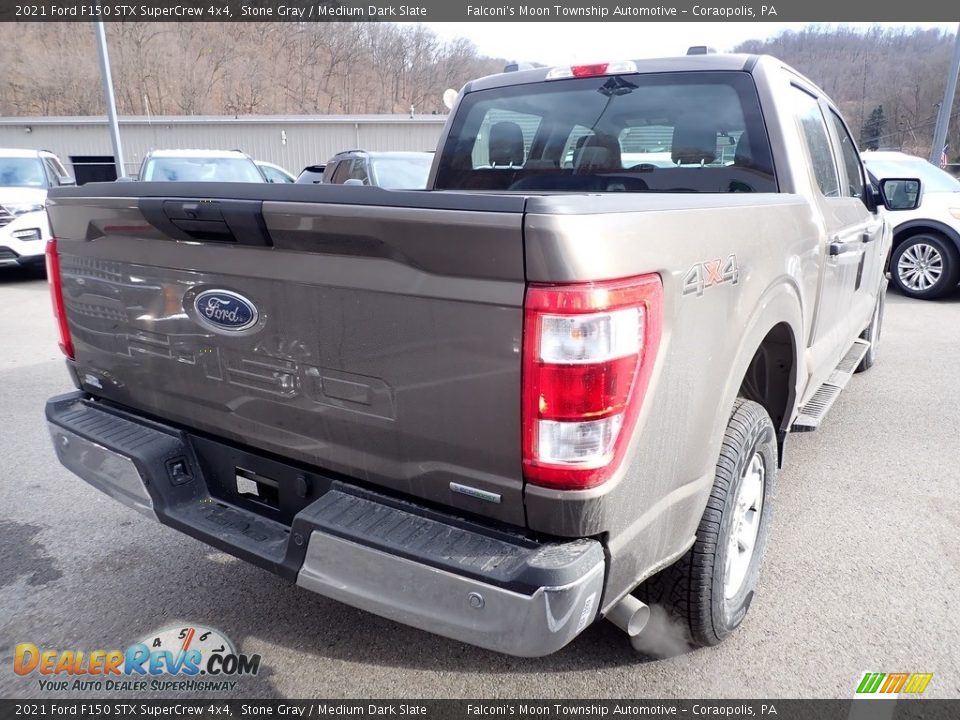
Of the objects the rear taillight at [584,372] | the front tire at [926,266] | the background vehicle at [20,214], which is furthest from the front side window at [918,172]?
the background vehicle at [20,214]

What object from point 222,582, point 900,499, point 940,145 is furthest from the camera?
point 940,145

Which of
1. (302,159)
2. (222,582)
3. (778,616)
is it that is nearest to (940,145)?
(778,616)

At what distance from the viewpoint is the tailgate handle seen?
6.01 ft

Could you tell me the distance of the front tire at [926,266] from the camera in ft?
28.8

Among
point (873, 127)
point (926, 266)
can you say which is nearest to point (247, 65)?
point (873, 127)

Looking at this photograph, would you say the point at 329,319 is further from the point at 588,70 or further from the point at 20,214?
the point at 20,214

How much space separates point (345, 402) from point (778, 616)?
1883 mm

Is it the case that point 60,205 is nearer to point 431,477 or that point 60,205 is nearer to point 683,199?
point 431,477

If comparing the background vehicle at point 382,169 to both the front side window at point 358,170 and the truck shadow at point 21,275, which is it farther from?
the truck shadow at point 21,275

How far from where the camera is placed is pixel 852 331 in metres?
4.25

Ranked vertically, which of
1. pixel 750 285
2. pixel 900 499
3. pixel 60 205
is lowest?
pixel 900 499

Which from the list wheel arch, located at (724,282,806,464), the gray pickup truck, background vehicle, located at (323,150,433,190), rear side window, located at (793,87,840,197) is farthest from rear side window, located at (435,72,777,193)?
background vehicle, located at (323,150,433,190)

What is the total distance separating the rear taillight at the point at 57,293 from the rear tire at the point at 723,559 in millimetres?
2250

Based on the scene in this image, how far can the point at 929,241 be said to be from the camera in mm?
8852
